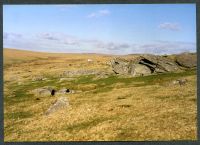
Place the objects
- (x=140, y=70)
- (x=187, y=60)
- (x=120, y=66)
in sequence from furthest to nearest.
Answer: (x=120, y=66)
(x=187, y=60)
(x=140, y=70)

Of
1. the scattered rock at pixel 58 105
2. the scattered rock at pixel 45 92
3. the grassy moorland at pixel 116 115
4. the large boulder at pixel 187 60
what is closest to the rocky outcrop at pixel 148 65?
the large boulder at pixel 187 60

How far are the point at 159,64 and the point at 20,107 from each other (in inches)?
845

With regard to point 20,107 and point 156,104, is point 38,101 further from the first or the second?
point 156,104

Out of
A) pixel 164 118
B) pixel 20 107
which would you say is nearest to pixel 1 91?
pixel 164 118

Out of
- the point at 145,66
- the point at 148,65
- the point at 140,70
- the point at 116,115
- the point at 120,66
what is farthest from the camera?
the point at 120,66

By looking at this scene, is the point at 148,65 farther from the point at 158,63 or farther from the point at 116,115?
the point at 116,115

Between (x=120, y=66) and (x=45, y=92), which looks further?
(x=120, y=66)

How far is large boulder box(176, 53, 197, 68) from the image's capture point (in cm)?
5581

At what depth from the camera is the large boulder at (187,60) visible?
Answer: 2197 inches

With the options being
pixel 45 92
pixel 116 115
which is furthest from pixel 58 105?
Answer: pixel 45 92

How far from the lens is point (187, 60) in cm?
5634

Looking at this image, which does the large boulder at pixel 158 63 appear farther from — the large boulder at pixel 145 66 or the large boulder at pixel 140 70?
the large boulder at pixel 140 70

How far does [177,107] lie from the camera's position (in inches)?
1251

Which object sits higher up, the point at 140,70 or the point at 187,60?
the point at 187,60
